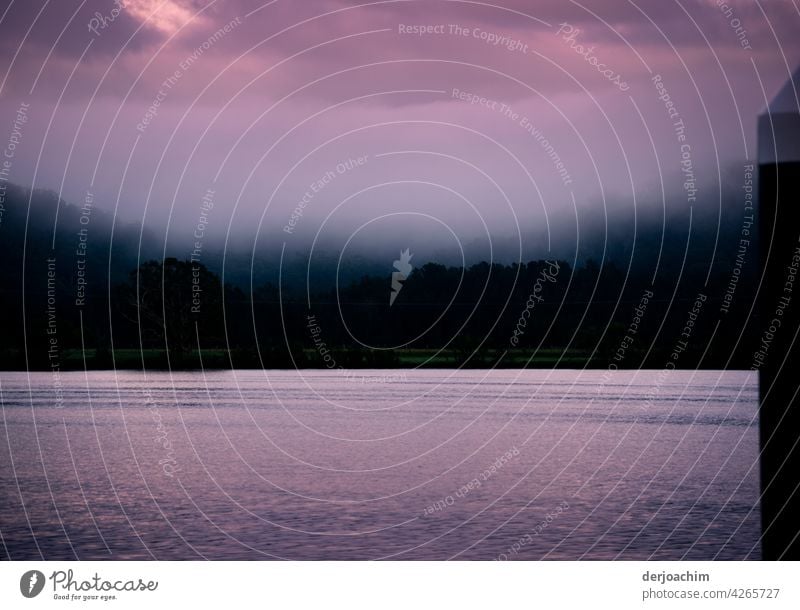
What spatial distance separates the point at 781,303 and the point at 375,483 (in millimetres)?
33562

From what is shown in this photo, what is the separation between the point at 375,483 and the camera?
5028 cm

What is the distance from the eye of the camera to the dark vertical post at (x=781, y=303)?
18094 millimetres

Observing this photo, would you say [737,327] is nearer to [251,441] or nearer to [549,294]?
[549,294]

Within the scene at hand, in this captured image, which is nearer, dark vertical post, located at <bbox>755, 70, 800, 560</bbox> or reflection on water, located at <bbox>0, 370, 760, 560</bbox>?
dark vertical post, located at <bbox>755, 70, 800, 560</bbox>

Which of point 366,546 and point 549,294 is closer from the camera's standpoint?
point 366,546

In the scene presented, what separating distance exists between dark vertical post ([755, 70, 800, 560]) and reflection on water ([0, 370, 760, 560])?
13.8 meters

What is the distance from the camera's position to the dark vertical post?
18.1m

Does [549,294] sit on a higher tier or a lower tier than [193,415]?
higher

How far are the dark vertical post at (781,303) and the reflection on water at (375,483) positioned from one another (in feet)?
45.3

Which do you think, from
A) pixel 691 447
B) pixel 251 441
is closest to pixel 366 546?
pixel 251 441

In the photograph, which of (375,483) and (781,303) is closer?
(781,303)

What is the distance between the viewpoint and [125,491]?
154 feet

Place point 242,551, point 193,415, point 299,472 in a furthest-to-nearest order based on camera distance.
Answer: point 193,415 < point 299,472 < point 242,551
